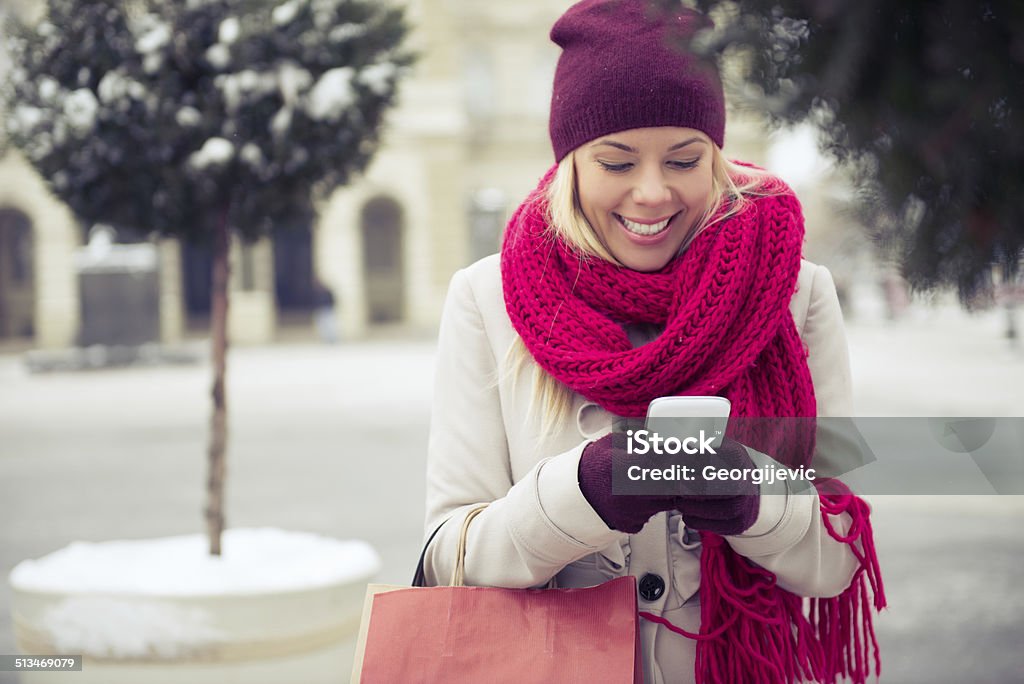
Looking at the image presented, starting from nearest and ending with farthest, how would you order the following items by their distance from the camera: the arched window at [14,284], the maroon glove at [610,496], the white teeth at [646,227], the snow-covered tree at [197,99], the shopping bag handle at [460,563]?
the maroon glove at [610,496], the shopping bag handle at [460,563], the white teeth at [646,227], the snow-covered tree at [197,99], the arched window at [14,284]

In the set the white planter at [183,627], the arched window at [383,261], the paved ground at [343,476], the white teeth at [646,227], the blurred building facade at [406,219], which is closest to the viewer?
the white teeth at [646,227]

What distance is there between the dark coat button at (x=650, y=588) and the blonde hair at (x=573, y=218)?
0.29m

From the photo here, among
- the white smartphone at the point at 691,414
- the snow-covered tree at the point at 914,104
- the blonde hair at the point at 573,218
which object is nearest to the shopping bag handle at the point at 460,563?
the blonde hair at the point at 573,218

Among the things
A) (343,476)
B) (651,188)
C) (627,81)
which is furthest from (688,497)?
(343,476)

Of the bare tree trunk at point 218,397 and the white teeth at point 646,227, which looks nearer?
the white teeth at point 646,227

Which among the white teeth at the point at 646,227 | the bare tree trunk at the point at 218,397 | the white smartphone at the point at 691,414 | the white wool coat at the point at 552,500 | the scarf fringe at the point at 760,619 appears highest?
the white teeth at the point at 646,227

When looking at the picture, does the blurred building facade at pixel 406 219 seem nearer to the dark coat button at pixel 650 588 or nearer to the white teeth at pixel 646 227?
the white teeth at pixel 646 227

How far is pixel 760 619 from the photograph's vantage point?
1.67m

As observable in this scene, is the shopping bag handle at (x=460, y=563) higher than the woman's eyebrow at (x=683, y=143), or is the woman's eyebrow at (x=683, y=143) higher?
the woman's eyebrow at (x=683, y=143)

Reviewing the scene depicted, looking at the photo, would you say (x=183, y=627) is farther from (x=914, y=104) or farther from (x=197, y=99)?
(x=914, y=104)

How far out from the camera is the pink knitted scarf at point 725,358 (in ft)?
5.42

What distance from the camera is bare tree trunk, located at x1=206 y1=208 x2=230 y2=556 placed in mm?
4285

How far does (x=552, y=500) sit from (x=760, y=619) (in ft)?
1.35

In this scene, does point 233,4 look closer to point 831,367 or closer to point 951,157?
point 831,367
